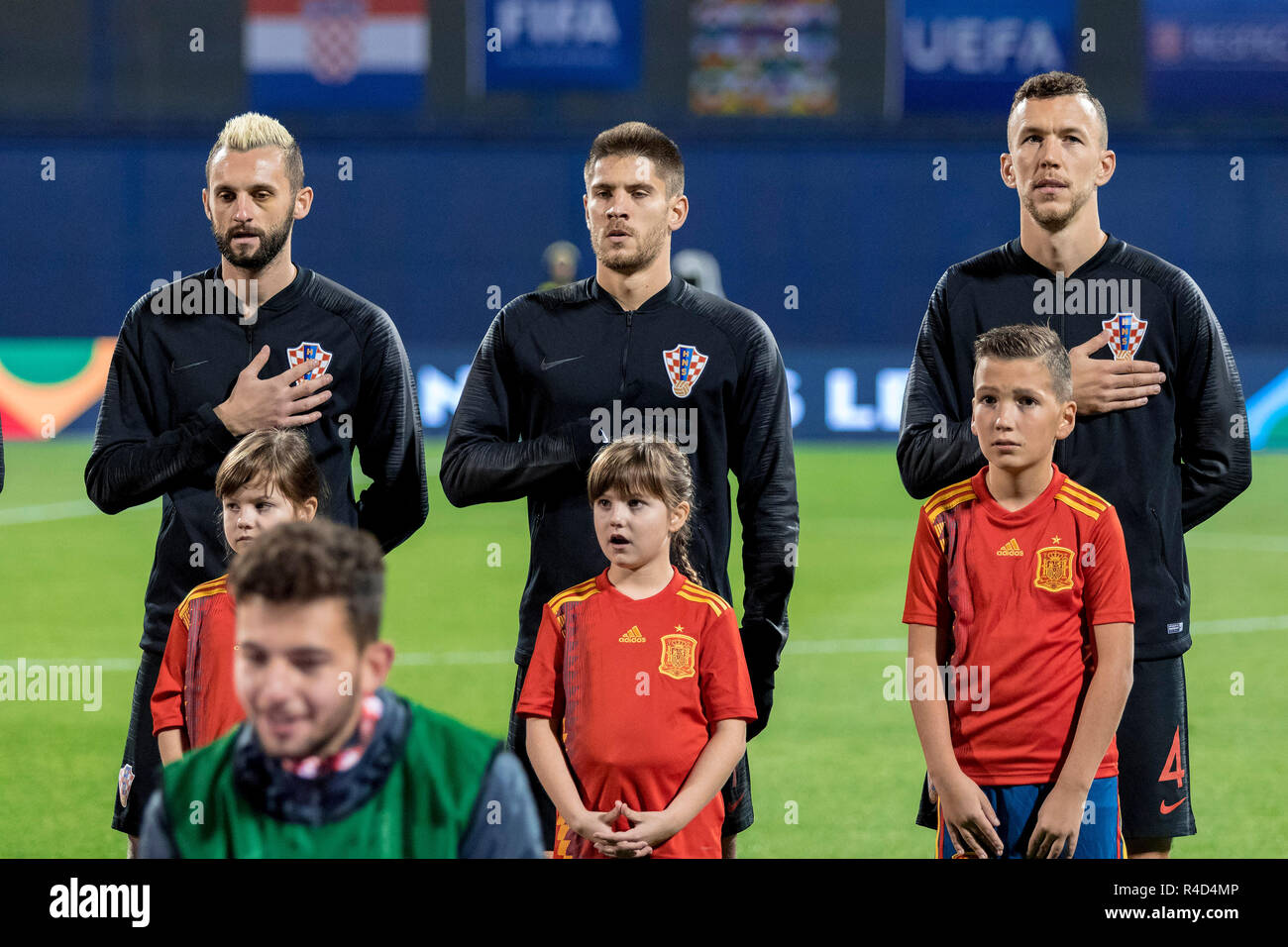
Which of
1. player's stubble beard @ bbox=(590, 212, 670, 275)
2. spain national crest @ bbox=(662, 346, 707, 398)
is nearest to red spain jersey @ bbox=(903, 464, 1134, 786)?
spain national crest @ bbox=(662, 346, 707, 398)

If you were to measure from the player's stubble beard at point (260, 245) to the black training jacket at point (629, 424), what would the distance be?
2.22 feet

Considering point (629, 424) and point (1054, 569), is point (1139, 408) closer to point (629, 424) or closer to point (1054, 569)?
point (1054, 569)

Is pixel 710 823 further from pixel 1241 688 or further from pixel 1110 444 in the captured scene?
pixel 1241 688

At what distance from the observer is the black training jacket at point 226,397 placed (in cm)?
478

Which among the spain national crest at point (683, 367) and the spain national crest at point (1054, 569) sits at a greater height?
the spain national crest at point (683, 367)

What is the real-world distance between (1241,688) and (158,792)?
28.4 feet

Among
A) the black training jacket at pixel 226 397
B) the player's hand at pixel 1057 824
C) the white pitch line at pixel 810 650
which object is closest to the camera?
the player's hand at pixel 1057 824

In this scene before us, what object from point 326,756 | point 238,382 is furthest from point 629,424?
point 326,756

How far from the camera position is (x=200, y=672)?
14.6 ft

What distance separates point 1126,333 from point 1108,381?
0.25 m

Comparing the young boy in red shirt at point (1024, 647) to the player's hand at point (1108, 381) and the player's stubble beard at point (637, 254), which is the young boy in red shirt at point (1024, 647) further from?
the player's stubble beard at point (637, 254)

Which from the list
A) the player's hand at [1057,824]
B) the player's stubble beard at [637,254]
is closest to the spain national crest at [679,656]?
the player's hand at [1057,824]

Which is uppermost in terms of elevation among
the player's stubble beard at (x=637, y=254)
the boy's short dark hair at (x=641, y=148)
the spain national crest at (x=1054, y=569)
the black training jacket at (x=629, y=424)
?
the boy's short dark hair at (x=641, y=148)

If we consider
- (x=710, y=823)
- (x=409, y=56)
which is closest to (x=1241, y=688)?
(x=710, y=823)
